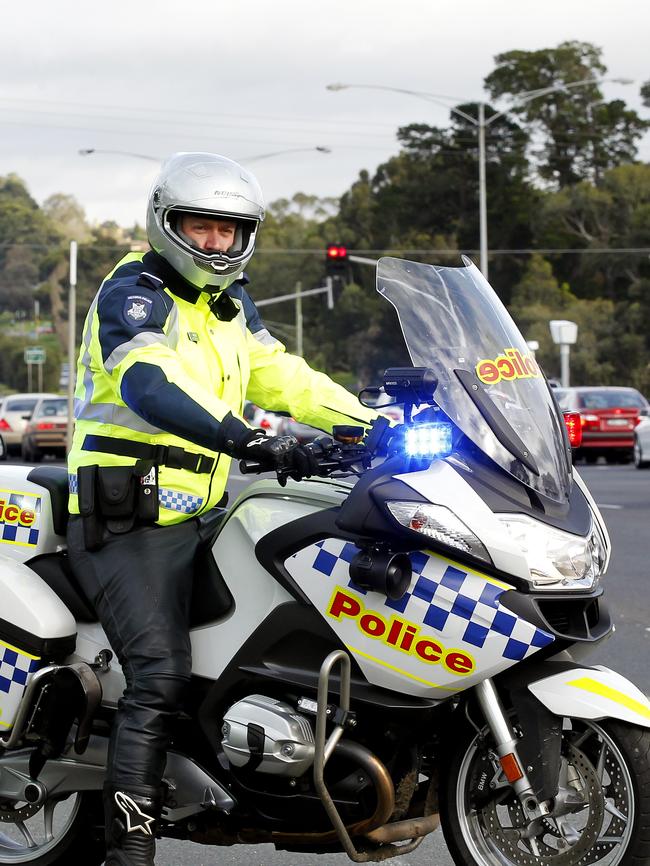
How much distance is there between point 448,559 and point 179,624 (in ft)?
2.56

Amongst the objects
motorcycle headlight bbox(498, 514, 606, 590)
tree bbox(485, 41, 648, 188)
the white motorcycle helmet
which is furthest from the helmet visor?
tree bbox(485, 41, 648, 188)

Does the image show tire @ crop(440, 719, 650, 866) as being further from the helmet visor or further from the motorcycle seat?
the helmet visor

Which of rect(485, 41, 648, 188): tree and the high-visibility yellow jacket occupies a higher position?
rect(485, 41, 648, 188): tree

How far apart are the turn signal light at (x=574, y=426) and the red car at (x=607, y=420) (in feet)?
86.1

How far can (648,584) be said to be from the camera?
11.1m

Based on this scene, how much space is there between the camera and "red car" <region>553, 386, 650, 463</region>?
3061cm

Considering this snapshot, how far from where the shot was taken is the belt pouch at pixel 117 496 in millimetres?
4066

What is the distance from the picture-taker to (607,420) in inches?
1211

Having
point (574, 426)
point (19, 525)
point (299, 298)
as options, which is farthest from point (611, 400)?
point (299, 298)

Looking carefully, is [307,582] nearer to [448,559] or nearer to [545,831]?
[448,559]

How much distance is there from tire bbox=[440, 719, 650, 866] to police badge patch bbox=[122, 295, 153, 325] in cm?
137

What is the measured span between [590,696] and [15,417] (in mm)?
35336

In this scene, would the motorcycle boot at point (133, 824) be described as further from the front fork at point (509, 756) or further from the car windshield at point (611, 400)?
the car windshield at point (611, 400)

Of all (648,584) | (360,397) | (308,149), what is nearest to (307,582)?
(360,397)
